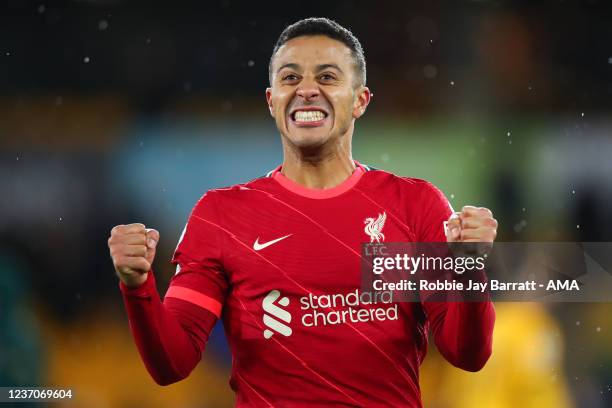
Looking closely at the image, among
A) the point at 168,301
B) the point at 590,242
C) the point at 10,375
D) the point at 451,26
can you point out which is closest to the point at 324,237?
the point at 168,301

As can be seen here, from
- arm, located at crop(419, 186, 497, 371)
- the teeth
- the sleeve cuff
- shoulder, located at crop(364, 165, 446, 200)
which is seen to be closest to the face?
the teeth

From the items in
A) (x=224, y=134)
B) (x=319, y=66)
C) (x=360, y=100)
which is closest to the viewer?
(x=319, y=66)

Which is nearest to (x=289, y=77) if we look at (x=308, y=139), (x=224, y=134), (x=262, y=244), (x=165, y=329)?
(x=308, y=139)

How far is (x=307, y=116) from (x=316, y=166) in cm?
17

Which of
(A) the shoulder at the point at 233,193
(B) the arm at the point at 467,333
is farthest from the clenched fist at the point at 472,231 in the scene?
(A) the shoulder at the point at 233,193

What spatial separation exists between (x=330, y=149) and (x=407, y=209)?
31cm

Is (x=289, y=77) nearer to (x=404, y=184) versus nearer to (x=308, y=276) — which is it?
(x=404, y=184)

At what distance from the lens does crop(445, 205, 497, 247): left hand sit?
83.7 inches

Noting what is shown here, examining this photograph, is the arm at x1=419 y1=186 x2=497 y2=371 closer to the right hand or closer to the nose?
the nose

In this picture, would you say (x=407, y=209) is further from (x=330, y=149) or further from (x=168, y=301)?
(x=168, y=301)

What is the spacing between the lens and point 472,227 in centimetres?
213

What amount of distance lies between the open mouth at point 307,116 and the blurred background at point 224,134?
334 centimetres

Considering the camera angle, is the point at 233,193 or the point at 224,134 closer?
the point at 233,193

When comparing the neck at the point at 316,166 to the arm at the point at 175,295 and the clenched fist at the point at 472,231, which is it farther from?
the clenched fist at the point at 472,231
